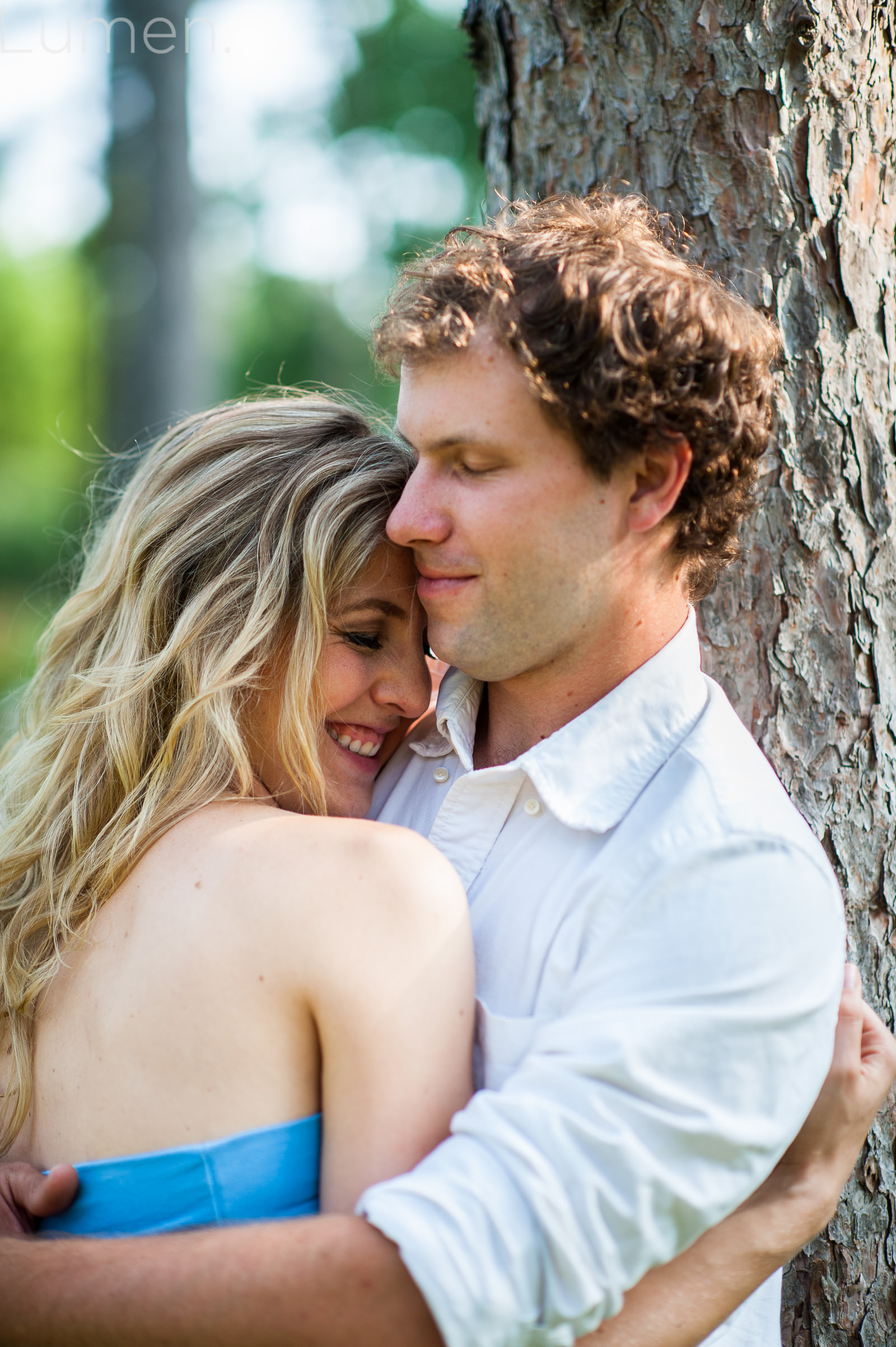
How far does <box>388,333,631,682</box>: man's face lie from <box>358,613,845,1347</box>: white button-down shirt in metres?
0.22

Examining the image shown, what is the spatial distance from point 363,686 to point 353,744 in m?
0.16

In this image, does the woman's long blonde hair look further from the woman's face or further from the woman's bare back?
the woman's bare back

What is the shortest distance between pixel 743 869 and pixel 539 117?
81.4 inches

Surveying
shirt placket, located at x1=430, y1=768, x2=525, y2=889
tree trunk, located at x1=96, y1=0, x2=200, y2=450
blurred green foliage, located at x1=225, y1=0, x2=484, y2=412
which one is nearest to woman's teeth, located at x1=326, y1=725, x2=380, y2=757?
shirt placket, located at x1=430, y1=768, x2=525, y2=889

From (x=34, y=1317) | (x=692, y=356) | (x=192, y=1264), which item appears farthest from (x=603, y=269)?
(x=34, y=1317)

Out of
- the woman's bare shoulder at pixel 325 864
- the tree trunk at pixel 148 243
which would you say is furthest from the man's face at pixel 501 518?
the tree trunk at pixel 148 243

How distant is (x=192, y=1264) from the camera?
1458 mm

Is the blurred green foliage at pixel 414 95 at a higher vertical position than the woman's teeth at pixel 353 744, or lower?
higher

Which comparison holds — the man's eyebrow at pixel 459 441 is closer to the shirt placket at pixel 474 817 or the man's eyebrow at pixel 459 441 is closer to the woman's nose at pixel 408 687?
the woman's nose at pixel 408 687

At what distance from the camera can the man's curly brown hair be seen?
196cm

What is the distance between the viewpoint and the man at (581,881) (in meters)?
1.40

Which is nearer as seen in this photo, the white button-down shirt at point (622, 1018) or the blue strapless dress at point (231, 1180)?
the white button-down shirt at point (622, 1018)

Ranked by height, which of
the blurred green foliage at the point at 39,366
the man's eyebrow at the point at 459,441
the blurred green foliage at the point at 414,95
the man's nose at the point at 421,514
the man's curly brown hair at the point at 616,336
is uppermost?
the blurred green foliage at the point at 414,95

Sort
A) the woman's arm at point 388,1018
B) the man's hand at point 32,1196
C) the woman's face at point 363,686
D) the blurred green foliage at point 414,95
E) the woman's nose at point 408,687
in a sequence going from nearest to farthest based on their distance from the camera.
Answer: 1. the woman's arm at point 388,1018
2. the man's hand at point 32,1196
3. the woman's face at point 363,686
4. the woman's nose at point 408,687
5. the blurred green foliage at point 414,95
